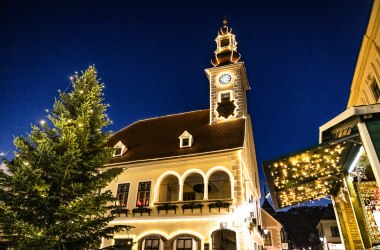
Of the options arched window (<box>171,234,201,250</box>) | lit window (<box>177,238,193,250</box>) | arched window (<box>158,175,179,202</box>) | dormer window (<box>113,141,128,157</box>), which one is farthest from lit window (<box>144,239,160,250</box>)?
dormer window (<box>113,141,128,157</box>)

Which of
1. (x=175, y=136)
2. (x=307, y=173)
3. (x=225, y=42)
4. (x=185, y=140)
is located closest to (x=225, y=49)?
(x=225, y=42)

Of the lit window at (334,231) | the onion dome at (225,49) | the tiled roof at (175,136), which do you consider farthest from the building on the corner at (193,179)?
the lit window at (334,231)

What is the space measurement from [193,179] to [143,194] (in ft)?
13.3

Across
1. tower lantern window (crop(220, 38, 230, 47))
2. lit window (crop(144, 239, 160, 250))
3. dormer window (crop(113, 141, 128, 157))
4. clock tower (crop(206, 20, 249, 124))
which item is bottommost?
lit window (crop(144, 239, 160, 250))

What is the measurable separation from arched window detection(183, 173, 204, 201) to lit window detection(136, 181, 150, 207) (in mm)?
3215

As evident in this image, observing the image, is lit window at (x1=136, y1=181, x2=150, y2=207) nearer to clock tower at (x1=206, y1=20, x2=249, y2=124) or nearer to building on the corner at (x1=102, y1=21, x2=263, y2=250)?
building on the corner at (x1=102, y1=21, x2=263, y2=250)

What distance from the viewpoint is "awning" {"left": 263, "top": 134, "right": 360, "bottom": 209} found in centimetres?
758

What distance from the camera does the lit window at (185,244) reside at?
46.1 ft

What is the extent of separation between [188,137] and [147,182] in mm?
4046

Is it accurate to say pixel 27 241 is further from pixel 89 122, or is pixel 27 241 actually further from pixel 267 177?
pixel 267 177

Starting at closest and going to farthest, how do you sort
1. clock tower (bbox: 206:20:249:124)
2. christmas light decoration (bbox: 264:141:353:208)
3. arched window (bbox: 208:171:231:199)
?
christmas light decoration (bbox: 264:141:353:208)
arched window (bbox: 208:171:231:199)
clock tower (bbox: 206:20:249:124)

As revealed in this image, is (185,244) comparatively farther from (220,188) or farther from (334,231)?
(334,231)

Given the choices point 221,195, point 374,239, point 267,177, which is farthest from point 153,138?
point 374,239

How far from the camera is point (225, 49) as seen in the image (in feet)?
79.3
